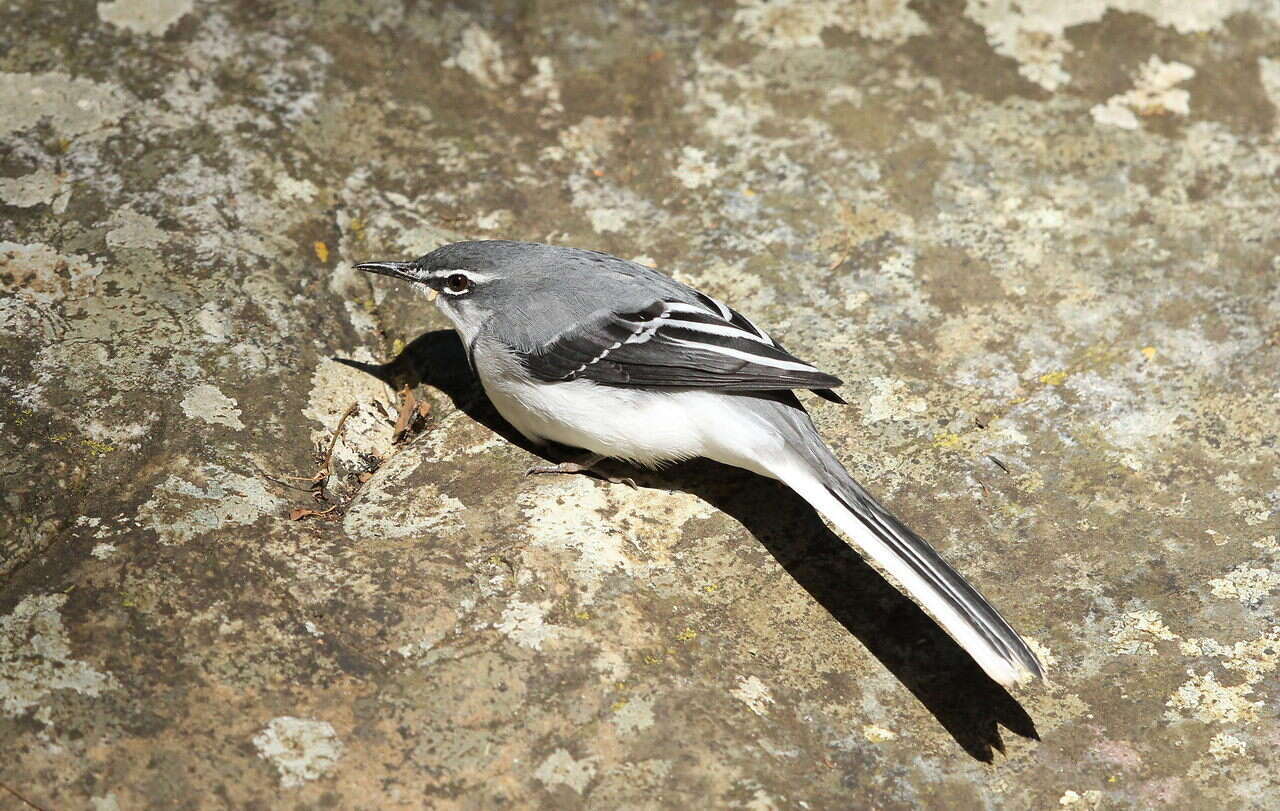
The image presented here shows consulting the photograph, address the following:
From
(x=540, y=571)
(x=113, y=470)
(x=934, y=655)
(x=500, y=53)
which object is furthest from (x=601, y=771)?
(x=500, y=53)

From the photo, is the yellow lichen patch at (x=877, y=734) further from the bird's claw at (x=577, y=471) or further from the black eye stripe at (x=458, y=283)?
the black eye stripe at (x=458, y=283)

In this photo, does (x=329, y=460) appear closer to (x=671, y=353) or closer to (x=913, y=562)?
(x=671, y=353)

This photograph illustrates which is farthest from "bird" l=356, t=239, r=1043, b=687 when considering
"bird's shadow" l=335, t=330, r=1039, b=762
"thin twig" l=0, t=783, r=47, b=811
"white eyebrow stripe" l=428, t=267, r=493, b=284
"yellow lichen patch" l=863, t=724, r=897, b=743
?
"thin twig" l=0, t=783, r=47, b=811

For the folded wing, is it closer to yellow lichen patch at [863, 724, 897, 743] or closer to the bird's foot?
the bird's foot

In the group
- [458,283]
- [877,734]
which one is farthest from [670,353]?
[877,734]

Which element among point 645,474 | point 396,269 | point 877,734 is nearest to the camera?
point 877,734
